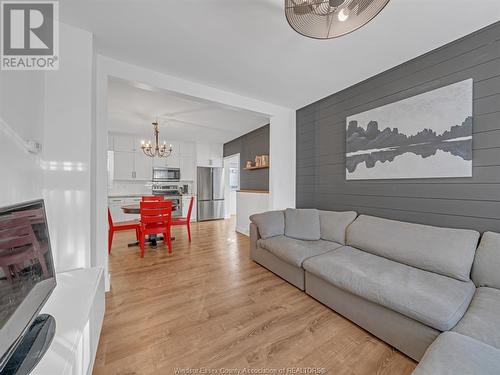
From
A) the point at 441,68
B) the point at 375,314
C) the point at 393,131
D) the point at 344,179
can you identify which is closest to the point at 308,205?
the point at 344,179

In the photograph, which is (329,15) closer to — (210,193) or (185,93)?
(185,93)

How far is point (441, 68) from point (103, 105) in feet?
11.4

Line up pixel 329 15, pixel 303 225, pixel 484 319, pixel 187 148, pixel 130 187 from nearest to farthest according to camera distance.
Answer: pixel 484 319
pixel 329 15
pixel 303 225
pixel 130 187
pixel 187 148

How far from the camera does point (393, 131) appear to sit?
2.29 meters

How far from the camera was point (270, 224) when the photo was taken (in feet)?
9.02

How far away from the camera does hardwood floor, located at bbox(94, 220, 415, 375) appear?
4.18 ft

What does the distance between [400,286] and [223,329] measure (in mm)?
1365

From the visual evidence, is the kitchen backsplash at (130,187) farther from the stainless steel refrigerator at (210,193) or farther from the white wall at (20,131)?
the white wall at (20,131)

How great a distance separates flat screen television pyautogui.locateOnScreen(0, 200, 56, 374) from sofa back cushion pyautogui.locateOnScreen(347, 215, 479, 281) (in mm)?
2520

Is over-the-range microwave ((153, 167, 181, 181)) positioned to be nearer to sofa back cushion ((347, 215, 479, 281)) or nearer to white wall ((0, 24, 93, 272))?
white wall ((0, 24, 93, 272))

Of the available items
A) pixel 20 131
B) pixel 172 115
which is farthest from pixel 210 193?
pixel 20 131

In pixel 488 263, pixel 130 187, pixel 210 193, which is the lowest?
pixel 488 263

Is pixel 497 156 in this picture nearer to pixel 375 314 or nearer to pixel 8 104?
pixel 375 314

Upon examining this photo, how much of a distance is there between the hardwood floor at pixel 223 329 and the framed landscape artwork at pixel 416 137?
1715 millimetres
